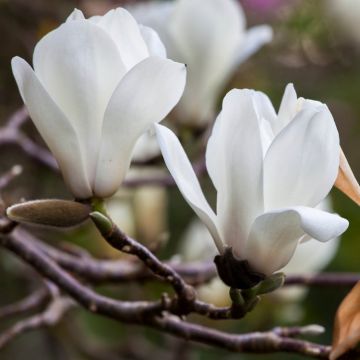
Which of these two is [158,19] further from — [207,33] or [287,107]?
[287,107]

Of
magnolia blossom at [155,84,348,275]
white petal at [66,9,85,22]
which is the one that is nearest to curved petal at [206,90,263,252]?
magnolia blossom at [155,84,348,275]

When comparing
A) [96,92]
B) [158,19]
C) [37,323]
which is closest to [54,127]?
[96,92]

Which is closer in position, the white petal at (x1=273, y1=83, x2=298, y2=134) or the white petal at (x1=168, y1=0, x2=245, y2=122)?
the white petal at (x1=273, y1=83, x2=298, y2=134)

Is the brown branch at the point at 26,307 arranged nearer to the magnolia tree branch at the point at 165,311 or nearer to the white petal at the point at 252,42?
the magnolia tree branch at the point at 165,311

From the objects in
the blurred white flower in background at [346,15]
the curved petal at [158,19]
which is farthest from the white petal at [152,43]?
the blurred white flower in background at [346,15]

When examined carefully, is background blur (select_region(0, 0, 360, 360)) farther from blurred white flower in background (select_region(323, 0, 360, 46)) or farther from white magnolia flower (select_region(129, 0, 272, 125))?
white magnolia flower (select_region(129, 0, 272, 125))

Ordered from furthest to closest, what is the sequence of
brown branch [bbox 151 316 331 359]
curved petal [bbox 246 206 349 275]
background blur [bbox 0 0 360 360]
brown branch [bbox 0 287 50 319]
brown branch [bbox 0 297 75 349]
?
background blur [bbox 0 0 360 360]
brown branch [bbox 0 287 50 319]
brown branch [bbox 0 297 75 349]
brown branch [bbox 151 316 331 359]
curved petal [bbox 246 206 349 275]

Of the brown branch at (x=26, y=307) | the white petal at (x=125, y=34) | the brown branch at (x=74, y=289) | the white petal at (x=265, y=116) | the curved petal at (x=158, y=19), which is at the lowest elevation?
the brown branch at (x=26, y=307)

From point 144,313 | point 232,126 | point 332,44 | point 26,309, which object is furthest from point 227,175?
point 332,44
